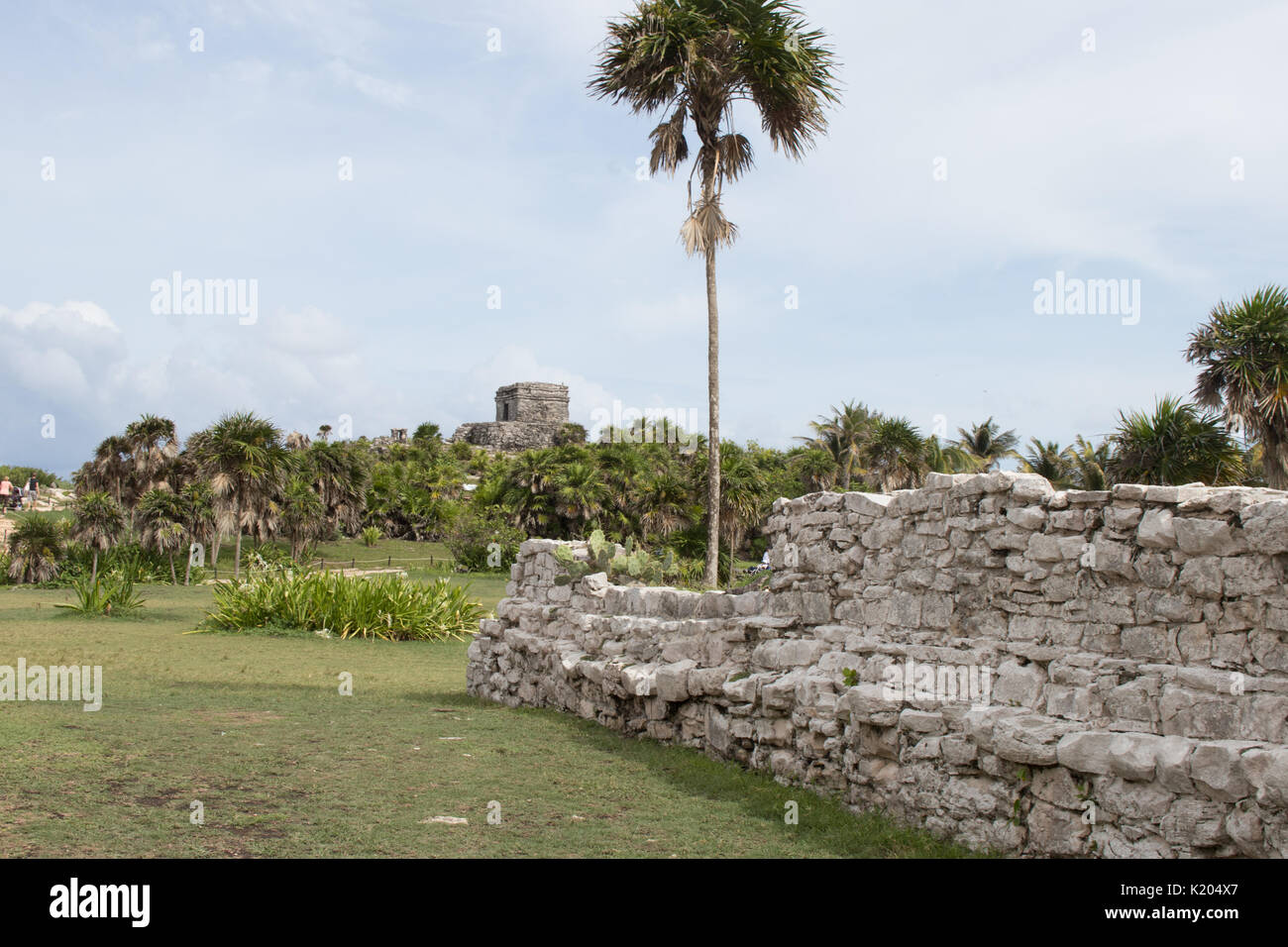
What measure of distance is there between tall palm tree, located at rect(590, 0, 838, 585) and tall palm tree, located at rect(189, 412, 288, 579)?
593 inches

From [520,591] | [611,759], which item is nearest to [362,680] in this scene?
[520,591]

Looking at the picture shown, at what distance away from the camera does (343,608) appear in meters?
18.7

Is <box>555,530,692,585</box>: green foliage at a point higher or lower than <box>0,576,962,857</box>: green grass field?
higher

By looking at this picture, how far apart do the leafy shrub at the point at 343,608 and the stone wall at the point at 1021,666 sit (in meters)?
11.3

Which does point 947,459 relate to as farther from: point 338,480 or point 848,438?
point 338,480

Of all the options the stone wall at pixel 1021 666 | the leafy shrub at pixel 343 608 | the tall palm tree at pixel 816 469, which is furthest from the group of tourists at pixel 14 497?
the stone wall at pixel 1021 666

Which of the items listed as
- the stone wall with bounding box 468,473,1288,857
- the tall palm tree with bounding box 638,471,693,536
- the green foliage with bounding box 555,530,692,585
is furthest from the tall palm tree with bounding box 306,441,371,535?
the stone wall with bounding box 468,473,1288,857

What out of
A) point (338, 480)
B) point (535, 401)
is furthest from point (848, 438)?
point (535, 401)

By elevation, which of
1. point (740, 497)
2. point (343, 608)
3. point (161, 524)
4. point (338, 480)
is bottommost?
point (343, 608)

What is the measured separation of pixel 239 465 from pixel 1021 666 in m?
27.1

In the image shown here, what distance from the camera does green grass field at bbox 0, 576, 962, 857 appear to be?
5.61 meters

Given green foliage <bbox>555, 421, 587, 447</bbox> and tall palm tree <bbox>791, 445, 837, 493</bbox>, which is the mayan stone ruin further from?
tall palm tree <bbox>791, 445, 837, 493</bbox>
